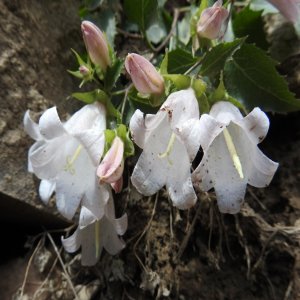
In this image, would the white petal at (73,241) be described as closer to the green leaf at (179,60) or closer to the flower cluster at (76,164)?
the flower cluster at (76,164)

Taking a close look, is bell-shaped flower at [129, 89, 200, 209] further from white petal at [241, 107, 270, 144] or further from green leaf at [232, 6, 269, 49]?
green leaf at [232, 6, 269, 49]

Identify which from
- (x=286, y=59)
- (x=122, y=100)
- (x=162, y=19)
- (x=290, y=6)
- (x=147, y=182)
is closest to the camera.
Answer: (x=147, y=182)

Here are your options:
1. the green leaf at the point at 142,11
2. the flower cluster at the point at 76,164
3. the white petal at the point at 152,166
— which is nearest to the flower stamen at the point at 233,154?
the white petal at the point at 152,166

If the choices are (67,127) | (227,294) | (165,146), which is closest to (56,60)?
(67,127)

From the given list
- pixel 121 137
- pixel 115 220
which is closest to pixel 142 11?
pixel 121 137

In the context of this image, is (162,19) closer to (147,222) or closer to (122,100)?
(122,100)

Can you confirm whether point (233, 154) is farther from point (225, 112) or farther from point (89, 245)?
point (89, 245)
